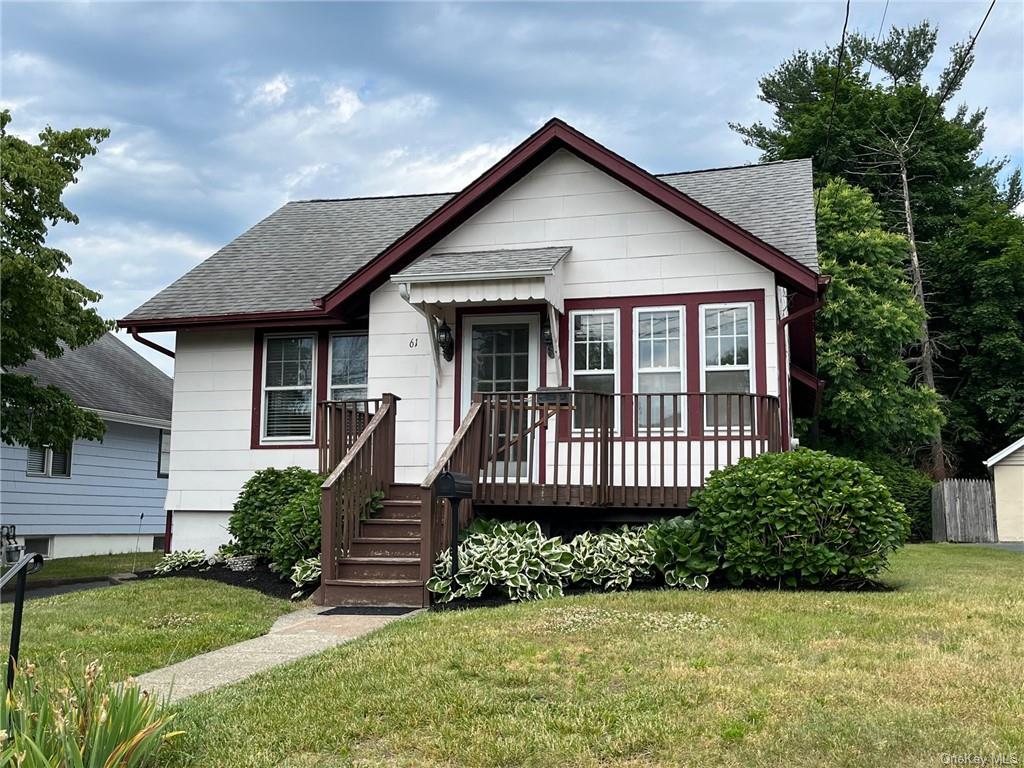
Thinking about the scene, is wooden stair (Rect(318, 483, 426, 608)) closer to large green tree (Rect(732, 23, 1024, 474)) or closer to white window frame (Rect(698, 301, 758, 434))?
white window frame (Rect(698, 301, 758, 434))

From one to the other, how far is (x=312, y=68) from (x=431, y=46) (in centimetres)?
165

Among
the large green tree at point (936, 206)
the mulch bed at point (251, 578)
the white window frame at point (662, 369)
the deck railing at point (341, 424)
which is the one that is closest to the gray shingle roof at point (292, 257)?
the deck railing at point (341, 424)

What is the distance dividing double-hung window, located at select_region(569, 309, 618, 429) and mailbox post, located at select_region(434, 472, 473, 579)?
3.13 m

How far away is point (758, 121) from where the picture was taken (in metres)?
35.9

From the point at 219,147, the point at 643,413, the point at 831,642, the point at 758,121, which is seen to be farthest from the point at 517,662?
the point at 758,121

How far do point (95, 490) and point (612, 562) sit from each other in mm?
15632

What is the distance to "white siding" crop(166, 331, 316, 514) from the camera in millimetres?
13602

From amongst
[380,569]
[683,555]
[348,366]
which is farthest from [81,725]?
[348,366]

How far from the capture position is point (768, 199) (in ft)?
45.8

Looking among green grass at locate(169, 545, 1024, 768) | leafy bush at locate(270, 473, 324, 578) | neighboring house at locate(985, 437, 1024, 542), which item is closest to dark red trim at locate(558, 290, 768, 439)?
Answer: leafy bush at locate(270, 473, 324, 578)

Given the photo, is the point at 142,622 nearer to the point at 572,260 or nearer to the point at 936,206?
the point at 572,260

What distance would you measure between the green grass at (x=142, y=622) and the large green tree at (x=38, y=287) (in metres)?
4.27

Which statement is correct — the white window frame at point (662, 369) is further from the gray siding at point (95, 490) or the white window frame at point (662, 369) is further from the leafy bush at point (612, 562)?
the gray siding at point (95, 490)

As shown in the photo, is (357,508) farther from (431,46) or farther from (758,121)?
(758,121)
